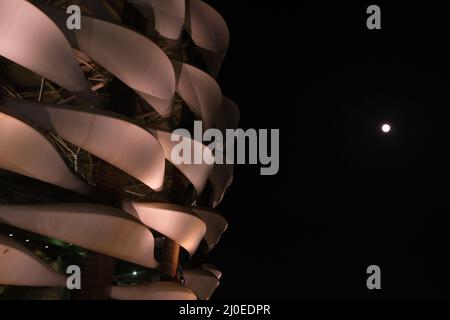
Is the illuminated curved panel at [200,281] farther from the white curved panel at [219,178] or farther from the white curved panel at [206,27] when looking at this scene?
the white curved panel at [206,27]

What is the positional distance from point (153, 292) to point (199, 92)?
6376 millimetres

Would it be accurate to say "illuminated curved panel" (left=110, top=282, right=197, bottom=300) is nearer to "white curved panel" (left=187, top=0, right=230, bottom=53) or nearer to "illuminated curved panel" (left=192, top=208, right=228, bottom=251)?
"illuminated curved panel" (left=192, top=208, right=228, bottom=251)

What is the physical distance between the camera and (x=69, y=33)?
42.3 ft

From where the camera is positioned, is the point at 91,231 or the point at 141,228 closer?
→ the point at 91,231

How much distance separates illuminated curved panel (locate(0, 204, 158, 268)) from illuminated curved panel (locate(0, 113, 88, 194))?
0.63 m

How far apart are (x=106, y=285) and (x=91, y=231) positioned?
5.88ft

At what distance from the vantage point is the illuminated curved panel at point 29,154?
10477 mm

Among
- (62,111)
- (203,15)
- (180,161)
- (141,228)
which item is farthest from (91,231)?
(203,15)

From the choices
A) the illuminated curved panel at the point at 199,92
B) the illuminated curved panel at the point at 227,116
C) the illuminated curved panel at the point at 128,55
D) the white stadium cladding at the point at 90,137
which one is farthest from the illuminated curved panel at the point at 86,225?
the illuminated curved panel at the point at 227,116

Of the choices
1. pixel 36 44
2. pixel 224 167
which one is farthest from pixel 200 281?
pixel 36 44

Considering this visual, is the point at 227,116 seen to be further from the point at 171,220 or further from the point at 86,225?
the point at 86,225

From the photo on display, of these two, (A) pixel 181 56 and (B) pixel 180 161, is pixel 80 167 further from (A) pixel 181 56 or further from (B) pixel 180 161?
(B) pixel 180 161

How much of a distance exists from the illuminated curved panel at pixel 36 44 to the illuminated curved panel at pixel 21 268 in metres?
3.46

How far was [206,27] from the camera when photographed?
1933 cm
